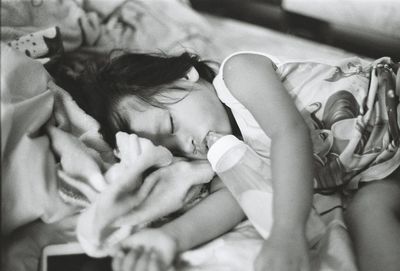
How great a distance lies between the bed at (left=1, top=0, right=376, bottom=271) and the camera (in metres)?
0.63

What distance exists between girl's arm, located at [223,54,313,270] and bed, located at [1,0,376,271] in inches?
2.4

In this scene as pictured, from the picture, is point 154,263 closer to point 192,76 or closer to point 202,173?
point 202,173

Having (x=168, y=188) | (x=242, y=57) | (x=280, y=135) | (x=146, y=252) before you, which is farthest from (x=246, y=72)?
(x=146, y=252)

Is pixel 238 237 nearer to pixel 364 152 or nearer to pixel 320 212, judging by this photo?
pixel 320 212

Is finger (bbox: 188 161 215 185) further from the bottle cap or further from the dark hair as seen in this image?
the dark hair

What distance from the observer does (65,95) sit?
821 millimetres

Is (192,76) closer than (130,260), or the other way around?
(130,260)

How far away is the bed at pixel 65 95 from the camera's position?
2.06 feet

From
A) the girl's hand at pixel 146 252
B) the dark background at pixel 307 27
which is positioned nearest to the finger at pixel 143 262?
the girl's hand at pixel 146 252

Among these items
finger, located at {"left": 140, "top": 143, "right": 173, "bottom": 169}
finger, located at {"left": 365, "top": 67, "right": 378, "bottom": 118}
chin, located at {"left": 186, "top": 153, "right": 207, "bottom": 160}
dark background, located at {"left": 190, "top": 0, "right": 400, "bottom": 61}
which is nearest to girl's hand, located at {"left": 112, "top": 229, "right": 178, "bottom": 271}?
finger, located at {"left": 140, "top": 143, "right": 173, "bottom": 169}

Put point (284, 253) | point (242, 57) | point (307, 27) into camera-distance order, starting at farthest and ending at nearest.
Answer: point (307, 27)
point (242, 57)
point (284, 253)

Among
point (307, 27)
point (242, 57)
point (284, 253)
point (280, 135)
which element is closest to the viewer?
point (284, 253)

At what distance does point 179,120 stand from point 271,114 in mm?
174

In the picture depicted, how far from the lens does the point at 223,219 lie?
0.71 metres
